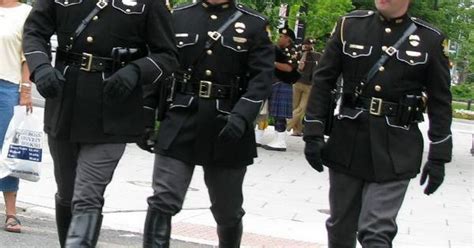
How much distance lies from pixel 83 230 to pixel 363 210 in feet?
4.90

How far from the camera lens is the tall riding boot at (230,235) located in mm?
5441

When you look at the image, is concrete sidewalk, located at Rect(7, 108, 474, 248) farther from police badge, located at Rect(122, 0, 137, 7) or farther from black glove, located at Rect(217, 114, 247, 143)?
police badge, located at Rect(122, 0, 137, 7)

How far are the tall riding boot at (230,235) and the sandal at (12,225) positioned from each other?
6.76 feet

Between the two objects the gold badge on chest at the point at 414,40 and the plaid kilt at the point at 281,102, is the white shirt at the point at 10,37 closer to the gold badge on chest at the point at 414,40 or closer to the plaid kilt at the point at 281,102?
the gold badge on chest at the point at 414,40

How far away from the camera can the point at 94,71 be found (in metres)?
4.75

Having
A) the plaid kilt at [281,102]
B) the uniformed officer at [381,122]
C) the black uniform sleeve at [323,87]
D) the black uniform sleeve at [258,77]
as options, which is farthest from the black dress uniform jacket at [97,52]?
the plaid kilt at [281,102]

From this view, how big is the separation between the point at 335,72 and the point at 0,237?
294 centimetres

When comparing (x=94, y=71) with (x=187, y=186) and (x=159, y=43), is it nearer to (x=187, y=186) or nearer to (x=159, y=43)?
(x=159, y=43)

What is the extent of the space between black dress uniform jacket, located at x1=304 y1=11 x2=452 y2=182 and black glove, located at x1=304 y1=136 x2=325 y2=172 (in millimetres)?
36

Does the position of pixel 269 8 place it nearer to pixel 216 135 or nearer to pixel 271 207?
pixel 271 207

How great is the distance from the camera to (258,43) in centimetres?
526

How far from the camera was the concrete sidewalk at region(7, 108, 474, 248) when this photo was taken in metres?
7.75

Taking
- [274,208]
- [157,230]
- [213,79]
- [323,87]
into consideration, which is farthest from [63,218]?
[274,208]

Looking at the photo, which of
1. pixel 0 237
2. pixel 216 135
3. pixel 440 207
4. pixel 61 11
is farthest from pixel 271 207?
pixel 61 11
